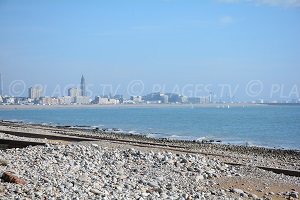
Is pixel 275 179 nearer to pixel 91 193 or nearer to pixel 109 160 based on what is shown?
pixel 109 160

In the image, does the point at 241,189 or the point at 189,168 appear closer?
the point at 241,189

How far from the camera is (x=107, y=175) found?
36.3ft

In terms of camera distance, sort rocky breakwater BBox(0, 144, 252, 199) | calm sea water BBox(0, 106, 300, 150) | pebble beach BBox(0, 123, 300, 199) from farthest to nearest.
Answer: calm sea water BBox(0, 106, 300, 150) < pebble beach BBox(0, 123, 300, 199) < rocky breakwater BBox(0, 144, 252, 199)

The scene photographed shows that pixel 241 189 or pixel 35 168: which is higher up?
pixel 35 168

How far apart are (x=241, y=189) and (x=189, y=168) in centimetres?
212

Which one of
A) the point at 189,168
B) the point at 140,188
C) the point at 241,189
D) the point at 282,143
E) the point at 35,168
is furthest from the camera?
the point at 282,143

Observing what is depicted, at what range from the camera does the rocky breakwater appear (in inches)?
342

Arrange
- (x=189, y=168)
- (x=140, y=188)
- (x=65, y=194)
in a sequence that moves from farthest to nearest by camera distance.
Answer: (x=189, y=168) < (x=140, y=188) < (x=65, y=194)

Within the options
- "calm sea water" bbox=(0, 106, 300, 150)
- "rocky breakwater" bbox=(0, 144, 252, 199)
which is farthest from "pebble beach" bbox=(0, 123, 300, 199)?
"calm sea water" bbox=(0, 106, 300, 150)

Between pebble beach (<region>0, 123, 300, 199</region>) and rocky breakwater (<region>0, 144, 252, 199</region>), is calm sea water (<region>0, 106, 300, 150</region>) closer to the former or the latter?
pebble beach (<region>0, 123, 300, 199</region>)

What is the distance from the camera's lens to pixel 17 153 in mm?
13734

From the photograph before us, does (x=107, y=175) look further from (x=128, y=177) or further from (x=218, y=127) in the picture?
(x=218, y=127)

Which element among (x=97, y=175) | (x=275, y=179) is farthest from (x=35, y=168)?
(x=275, y=179)

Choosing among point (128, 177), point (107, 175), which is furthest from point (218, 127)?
point (107, 175)
